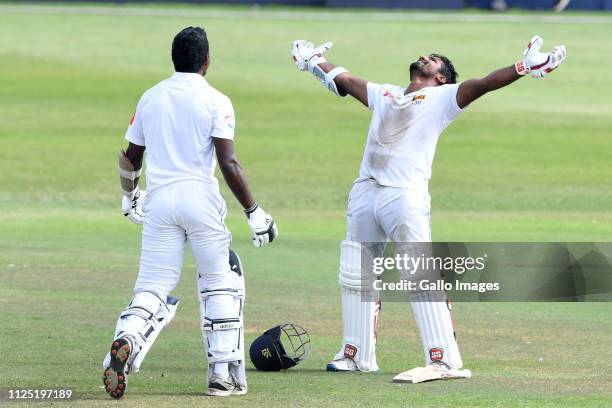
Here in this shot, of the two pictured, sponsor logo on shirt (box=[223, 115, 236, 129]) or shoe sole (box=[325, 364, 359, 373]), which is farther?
shoe sole (box=[325, 364, 359, 373])

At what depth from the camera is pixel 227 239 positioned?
8.41 metres

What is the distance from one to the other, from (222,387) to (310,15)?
44828 mm

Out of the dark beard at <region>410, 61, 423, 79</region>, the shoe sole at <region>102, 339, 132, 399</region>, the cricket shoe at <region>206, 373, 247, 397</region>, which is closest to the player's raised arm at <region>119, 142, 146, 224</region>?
the shoe sole at <region>102, 339, 132, 399</region>

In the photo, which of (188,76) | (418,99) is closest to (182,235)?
(188,76)

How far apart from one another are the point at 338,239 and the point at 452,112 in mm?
8244

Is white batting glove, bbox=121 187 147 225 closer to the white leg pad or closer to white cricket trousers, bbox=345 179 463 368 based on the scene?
the white leg pad

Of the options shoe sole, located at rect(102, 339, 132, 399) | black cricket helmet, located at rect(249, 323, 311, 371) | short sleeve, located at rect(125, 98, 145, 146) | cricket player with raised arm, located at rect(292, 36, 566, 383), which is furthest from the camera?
black cricket helmet, located at rect(249, 323, 311, 371)

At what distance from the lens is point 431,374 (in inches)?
346

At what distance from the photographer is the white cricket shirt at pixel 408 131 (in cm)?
911

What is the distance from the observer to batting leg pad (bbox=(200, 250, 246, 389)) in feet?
27.2

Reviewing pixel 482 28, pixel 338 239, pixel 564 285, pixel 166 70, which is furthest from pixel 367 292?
pixel 482 28

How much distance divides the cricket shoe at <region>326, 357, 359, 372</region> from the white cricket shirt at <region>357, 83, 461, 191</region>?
1.24m

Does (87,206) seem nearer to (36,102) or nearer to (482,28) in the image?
(36,102)

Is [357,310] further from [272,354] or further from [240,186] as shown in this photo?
[240,186]
